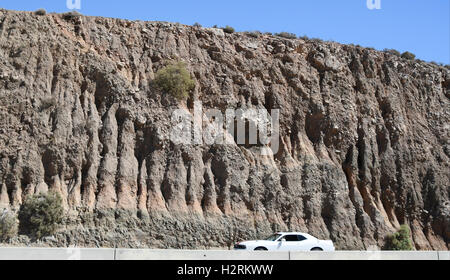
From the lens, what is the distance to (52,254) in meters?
16.5

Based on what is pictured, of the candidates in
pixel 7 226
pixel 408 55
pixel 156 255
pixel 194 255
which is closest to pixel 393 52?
pixel 408 55

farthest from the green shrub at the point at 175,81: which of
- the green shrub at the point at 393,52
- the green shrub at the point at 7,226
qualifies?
the green shrub at the point at 393,52

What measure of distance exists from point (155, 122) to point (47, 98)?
615 cm

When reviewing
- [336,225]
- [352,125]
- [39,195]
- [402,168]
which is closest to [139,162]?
[39,195]

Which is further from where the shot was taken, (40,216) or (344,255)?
(40,216)

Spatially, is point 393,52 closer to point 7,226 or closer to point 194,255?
point 7,226

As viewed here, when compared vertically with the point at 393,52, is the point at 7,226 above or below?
below

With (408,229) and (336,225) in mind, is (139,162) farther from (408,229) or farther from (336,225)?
(408,229)

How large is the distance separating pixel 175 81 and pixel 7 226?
12928 millimetres

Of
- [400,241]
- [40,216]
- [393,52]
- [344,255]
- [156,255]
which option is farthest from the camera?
[393,52]

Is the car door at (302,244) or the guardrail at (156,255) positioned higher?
the car door at (302,244)

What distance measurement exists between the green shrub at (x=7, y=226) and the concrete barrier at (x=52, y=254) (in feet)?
39.6

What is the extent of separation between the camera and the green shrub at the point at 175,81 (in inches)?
1377

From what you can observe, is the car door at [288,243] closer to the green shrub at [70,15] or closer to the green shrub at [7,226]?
the green shrub at [7,226]
